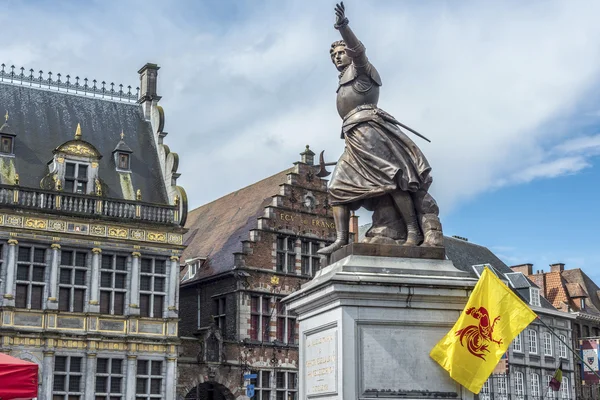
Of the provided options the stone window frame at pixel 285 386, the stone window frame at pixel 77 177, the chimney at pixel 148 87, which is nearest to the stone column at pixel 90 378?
the stone window frame at pixel 77 177

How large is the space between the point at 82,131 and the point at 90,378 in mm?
8395

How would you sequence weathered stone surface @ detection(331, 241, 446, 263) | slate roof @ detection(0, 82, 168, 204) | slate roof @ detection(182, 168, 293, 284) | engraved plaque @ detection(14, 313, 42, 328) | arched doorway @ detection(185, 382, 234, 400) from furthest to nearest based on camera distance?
1. slate roof @ detection(182, 168, 293, 284)
2. arched doorway @ detection(185, 382, 234, 400)
3. slate roof @ detection(0, 82, 168, 204)
4. engraved plaque @ detection(14, 313, 42, 328)
5. weathered stone surface @ detection(331, 241, 446, 263)

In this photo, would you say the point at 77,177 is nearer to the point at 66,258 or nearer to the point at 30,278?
the point at 66,258

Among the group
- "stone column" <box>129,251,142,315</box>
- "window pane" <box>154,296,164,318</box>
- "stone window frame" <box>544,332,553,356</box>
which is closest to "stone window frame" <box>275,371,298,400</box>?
"window pane" <box>154,296,164,318</box>

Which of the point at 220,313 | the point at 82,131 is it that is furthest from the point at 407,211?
the point at 220,313

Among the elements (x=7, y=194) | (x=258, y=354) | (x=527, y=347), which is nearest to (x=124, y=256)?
(x=7, y=194)

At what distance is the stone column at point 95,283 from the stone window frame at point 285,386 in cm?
722

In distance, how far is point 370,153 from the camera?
9.10 meters

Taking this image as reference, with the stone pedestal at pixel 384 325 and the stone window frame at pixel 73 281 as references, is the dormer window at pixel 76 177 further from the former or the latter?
the stone pedestal at pixel 384 325

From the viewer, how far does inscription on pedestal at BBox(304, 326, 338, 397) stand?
8.43 m

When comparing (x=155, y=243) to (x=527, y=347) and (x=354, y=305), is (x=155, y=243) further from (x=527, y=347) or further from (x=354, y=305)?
(x=354, y=305)

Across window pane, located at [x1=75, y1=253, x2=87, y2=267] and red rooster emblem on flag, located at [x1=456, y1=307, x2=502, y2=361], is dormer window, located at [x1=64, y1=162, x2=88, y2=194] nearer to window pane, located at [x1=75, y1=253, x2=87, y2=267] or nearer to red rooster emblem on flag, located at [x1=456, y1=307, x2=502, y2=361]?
window pane, located at [x1=75, y1=253, x2=87, y2=267]

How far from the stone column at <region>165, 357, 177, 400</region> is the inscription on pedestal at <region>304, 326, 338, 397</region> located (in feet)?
68.8

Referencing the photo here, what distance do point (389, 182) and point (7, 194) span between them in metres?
21.2
